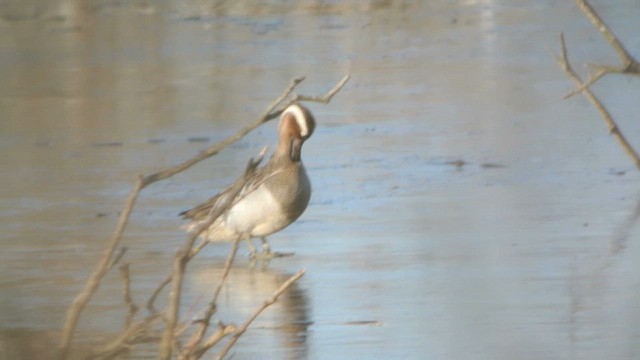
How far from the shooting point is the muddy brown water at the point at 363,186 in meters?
6.80

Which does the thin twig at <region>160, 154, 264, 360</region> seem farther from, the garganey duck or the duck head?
the duck head

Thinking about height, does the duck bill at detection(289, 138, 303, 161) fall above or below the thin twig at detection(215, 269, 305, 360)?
below

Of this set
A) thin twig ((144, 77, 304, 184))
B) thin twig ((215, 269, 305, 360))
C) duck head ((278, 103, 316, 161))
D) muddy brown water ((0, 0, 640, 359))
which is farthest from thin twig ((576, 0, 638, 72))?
thin twig ((144, 77, 304, 184))

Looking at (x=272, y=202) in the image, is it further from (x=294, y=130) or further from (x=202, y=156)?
(x=202, y=156)

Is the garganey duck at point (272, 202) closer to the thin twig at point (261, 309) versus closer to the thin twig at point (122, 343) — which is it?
the thin twig at point (261, 309)

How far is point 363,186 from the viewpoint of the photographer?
1047cm

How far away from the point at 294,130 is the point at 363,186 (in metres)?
2.07

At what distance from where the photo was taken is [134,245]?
869cm

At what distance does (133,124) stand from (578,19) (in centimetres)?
914

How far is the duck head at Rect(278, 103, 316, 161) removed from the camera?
8.37 meters

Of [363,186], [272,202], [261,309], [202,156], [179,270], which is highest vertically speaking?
[202,156]

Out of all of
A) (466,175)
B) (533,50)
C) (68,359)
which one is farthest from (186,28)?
(68,359)

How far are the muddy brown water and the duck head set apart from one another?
1.69ft

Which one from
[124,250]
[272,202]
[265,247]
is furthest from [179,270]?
[265,247]
